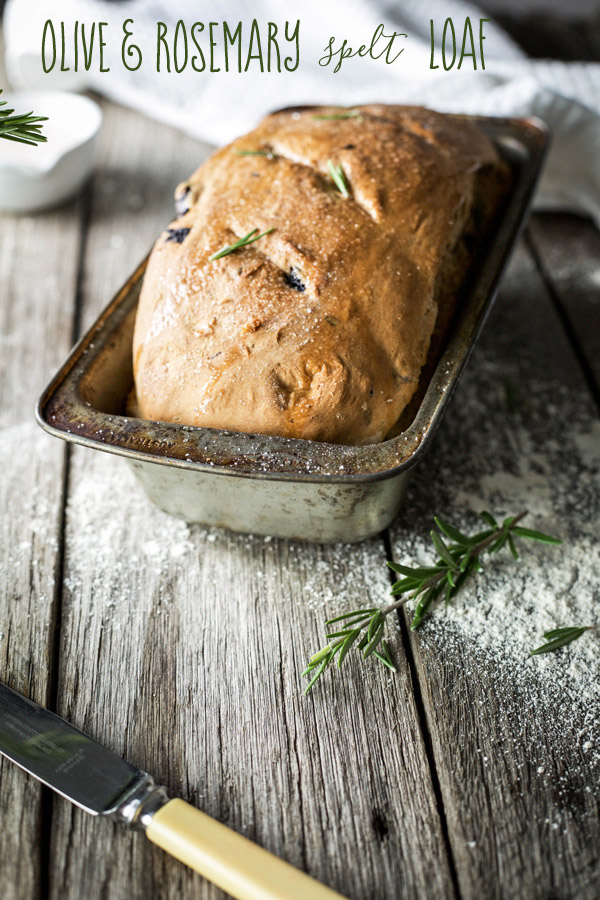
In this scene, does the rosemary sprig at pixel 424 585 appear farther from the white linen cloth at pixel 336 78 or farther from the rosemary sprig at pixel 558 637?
the white linen cloth at pixel 336 78

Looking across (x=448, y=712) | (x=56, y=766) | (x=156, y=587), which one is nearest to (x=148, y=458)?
(x=156, y=587)

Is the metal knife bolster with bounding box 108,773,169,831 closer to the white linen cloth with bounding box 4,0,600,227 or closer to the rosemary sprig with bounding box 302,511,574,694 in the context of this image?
the rosemary sprig with bounding box 302,511,574,694

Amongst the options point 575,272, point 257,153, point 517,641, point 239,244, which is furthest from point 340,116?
point 517,641

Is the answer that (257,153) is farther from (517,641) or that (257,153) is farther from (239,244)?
(517,641)

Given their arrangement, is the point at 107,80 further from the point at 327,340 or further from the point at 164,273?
the point at 327,340

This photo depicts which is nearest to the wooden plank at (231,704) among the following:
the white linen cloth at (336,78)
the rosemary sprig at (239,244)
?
the rosemary sprig at (239,244)

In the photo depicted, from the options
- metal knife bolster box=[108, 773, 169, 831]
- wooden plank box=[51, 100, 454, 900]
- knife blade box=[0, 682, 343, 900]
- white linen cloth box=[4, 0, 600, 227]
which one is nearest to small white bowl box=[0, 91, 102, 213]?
white linen cloth box=[4, 0, 600, 227]
